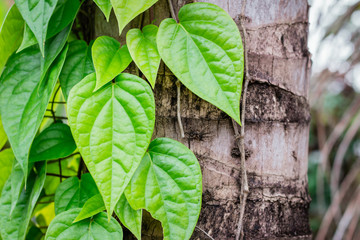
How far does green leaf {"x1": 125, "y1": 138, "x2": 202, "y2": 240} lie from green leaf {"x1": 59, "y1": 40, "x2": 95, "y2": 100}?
0.24 metres

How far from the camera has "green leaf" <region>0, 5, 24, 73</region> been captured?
68cm

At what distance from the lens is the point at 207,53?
58cm

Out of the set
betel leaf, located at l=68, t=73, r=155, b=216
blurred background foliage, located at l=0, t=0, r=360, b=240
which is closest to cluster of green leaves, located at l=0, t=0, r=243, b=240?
betel leaf, located at l=68, t=73, r=155, b=216

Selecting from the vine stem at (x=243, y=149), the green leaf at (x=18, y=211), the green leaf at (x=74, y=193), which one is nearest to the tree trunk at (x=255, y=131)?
the vine stem at (x=243, y=149)

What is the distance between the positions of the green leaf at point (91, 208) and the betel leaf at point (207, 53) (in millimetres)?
276

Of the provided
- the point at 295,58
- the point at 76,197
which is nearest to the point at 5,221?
the point at 76,197

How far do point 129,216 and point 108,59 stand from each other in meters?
0.29

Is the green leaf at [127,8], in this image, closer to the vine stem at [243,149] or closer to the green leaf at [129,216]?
the vine stem at [243,149]

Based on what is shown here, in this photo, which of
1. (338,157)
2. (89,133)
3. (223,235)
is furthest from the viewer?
(338,157)

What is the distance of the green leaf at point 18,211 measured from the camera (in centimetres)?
71

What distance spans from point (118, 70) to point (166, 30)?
0.11 metres

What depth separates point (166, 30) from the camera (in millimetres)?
579

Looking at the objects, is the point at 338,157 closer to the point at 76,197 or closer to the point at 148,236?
the point at 148,236

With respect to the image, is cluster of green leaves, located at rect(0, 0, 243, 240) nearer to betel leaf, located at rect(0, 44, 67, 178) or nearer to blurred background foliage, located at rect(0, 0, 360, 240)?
betel leaf, located at rect(0, 44, 67, 178)
